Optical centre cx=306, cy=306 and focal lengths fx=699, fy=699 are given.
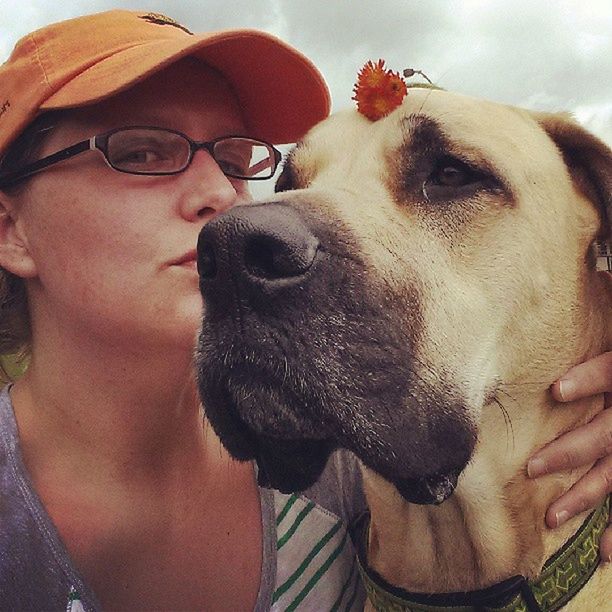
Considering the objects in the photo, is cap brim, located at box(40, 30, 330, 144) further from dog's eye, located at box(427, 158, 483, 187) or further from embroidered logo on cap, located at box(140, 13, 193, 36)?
dog's eye, located at box(427, 158, 483, 187)

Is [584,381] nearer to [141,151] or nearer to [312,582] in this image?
[312,582]

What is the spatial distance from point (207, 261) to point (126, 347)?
0.85 meters

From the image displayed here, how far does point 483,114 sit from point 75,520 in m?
1.73

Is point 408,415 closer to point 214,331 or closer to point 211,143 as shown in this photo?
point 214,331

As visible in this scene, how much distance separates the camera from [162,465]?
2.40m

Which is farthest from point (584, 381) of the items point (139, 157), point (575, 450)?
point (139, 157)

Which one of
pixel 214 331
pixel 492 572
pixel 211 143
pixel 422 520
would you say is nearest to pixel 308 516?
pixel 422 520

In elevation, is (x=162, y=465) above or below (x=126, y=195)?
below

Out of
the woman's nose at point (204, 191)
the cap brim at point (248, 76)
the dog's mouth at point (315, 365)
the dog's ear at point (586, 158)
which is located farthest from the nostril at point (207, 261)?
the dog's ear at point (586, 158)

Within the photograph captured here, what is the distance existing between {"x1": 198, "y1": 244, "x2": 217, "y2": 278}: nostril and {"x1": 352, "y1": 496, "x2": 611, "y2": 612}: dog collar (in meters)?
1.07

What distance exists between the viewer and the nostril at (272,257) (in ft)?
4.41

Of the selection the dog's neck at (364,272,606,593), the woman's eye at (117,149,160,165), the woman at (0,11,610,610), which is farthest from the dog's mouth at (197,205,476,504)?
the woman's eye at (117,149,160,165)

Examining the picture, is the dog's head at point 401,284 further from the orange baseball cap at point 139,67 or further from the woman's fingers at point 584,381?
the orange baseball cap at point 139,67

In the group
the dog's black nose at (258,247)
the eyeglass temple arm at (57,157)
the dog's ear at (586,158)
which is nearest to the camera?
the dog's black nose at (258,247)
